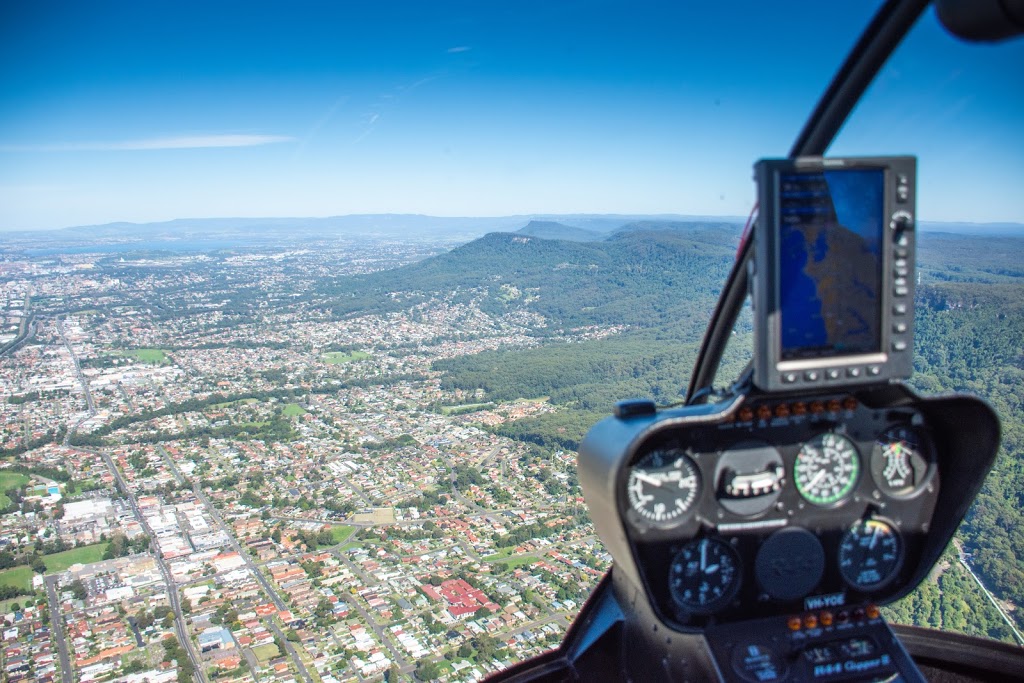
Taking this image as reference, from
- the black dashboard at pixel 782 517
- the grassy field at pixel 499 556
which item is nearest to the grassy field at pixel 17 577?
the grassy field at pixel 499 556

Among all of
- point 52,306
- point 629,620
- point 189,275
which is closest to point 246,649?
point 629,620

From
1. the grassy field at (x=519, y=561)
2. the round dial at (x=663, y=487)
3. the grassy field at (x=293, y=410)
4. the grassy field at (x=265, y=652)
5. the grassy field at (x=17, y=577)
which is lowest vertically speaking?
the grassy field at (x=293, y=410)

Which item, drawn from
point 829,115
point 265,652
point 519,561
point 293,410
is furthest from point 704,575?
point 293,410

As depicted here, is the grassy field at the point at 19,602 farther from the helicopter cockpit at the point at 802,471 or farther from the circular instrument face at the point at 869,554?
the circular instrument face at the point at 869,554

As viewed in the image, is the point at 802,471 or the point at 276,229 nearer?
the point at 802,471

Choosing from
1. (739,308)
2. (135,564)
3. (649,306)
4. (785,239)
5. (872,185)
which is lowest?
(135,564)

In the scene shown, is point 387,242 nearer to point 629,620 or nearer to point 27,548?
point 27,548

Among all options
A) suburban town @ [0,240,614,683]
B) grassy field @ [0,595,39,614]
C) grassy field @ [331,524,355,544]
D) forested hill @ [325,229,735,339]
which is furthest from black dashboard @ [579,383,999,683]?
forested hill @ [325,229,735,339]

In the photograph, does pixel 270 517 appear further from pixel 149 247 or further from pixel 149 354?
pixel 149 247
